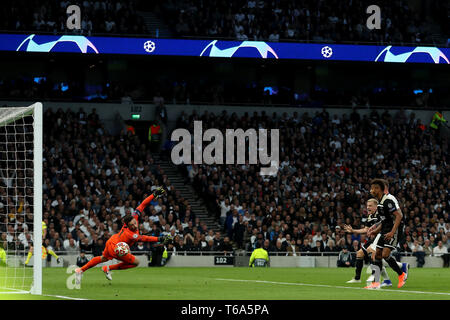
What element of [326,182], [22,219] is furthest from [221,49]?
[22,219]

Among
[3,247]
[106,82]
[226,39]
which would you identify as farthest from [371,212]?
[106,82]

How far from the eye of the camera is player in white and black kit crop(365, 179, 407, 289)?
1548 cm

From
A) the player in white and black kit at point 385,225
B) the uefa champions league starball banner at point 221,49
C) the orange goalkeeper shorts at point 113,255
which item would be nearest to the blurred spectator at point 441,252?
the uefa champions league starball banner at point 221,49

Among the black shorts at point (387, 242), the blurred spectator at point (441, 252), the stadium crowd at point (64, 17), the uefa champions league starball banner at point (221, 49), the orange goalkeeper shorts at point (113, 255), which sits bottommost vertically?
the blurred spectator at point (441, 252)

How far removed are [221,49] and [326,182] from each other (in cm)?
706

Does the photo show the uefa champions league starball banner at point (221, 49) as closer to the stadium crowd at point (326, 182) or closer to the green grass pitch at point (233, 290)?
the stadium crowd at point (326, 182)

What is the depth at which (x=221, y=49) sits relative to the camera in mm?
36844

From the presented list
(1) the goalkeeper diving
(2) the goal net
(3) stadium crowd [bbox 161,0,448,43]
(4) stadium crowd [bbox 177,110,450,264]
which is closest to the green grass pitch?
(1) the goalkeeper diving

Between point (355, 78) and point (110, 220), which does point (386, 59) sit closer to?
point (355, 78)

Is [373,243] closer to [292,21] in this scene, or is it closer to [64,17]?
[64,17]

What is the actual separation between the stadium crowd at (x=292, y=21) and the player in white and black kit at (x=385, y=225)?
2227 centimetres

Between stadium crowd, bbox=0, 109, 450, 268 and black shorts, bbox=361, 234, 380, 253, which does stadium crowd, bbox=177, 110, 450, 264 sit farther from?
black shorts, bbox=361, 234, 380, 253

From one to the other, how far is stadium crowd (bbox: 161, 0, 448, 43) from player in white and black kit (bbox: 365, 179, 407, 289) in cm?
2227

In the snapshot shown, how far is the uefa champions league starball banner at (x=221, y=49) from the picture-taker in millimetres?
34812
